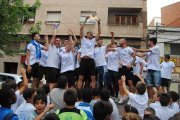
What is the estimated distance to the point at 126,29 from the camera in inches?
1131

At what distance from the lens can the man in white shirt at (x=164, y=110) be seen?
18.9 ft

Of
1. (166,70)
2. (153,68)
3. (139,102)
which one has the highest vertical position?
(153,68)

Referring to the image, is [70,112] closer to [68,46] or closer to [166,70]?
[68,46]

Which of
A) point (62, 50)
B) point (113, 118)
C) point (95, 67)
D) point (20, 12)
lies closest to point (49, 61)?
point (62, 50)

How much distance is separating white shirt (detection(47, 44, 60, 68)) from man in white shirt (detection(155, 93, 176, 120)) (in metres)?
4.46

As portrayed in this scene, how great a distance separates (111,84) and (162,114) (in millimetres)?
4704

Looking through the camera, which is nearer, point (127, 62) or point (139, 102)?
point (139, 102)

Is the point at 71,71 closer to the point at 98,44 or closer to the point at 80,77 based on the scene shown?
the point at 80,77

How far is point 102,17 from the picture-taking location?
2909 cm

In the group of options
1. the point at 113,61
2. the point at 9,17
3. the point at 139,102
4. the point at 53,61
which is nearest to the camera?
the point at 139,102

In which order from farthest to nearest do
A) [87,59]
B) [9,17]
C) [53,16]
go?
[53,16] < [9,17] < [87,59]

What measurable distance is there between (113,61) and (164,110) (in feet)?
15.5

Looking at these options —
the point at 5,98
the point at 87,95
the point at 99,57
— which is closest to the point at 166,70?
the point at 99,57

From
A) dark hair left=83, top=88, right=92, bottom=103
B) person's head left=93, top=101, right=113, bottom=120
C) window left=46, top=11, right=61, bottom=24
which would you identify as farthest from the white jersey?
window left=46, top=11, right=61, bottom=24
